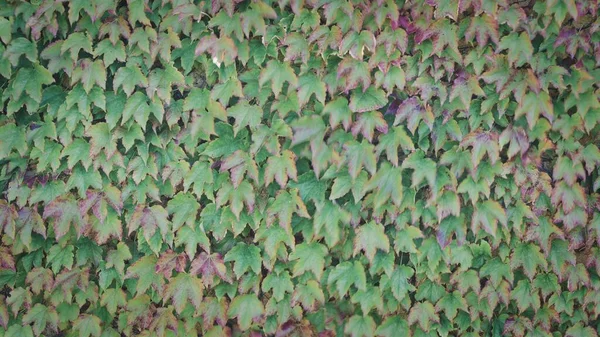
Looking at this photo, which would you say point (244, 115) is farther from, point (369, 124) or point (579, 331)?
point (579, 331)

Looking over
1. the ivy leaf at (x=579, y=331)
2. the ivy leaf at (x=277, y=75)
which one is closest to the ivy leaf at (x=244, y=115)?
the ivy leaf at (x=277, y=75)

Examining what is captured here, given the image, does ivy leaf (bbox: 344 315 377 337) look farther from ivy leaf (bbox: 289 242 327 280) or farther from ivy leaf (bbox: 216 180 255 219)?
ivy leaf (bbox: 216 180 255 219)

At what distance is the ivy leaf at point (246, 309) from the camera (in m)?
2.48

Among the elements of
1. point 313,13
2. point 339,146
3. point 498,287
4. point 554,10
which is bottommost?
point 498,287

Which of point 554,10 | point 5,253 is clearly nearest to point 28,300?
point 5,253

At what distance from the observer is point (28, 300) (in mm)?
2568

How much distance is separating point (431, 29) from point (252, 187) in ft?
3.55

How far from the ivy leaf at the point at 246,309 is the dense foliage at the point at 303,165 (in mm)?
10

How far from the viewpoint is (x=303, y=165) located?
8.02 feet

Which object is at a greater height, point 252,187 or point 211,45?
point 211,45

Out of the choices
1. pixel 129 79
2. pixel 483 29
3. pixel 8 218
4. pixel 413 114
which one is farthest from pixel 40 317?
pixel 483 29

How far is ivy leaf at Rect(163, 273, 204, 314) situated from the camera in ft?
8.08

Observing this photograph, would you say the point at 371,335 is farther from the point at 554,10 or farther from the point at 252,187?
the point at 554,10

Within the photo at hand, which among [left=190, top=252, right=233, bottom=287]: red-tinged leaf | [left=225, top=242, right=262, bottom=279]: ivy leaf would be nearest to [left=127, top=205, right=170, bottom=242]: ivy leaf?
[left=190, top=252, right=233, bottom=287]: red-tinged leaf
